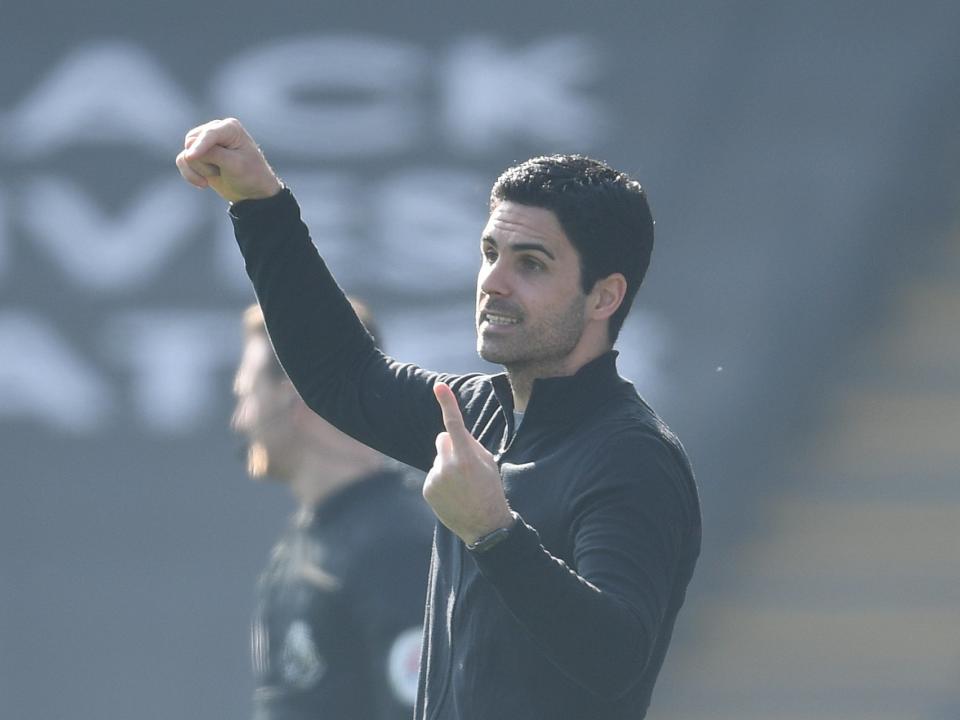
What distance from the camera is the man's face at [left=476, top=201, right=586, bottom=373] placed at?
2.01 m

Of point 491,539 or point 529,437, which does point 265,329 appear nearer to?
point 529,437

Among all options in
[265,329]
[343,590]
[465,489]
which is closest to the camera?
[465,489]

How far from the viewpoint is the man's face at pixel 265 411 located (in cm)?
331

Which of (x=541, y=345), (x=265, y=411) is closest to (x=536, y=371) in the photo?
(x=541, y=345)

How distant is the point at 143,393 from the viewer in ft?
15.9

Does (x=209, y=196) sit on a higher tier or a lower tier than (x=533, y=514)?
higher

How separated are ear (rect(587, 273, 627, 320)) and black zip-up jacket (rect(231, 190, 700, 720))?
0.18 feet

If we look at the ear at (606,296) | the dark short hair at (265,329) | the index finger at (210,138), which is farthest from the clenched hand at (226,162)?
the dark short hair at (265,329)

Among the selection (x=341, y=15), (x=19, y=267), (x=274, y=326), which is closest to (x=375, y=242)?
(x=341, y=15)

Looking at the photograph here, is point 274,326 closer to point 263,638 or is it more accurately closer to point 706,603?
point 263,638

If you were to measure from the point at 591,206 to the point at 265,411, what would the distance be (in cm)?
143

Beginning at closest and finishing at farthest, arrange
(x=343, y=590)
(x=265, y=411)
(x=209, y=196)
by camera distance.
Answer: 1. (x=343, y=590)
2. (x=265, y=411)
3. (x=209, y=196)

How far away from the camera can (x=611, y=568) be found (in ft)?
5.97

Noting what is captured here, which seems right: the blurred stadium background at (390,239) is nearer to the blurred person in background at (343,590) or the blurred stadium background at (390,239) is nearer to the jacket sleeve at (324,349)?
the blurred person in background at (343,590)
